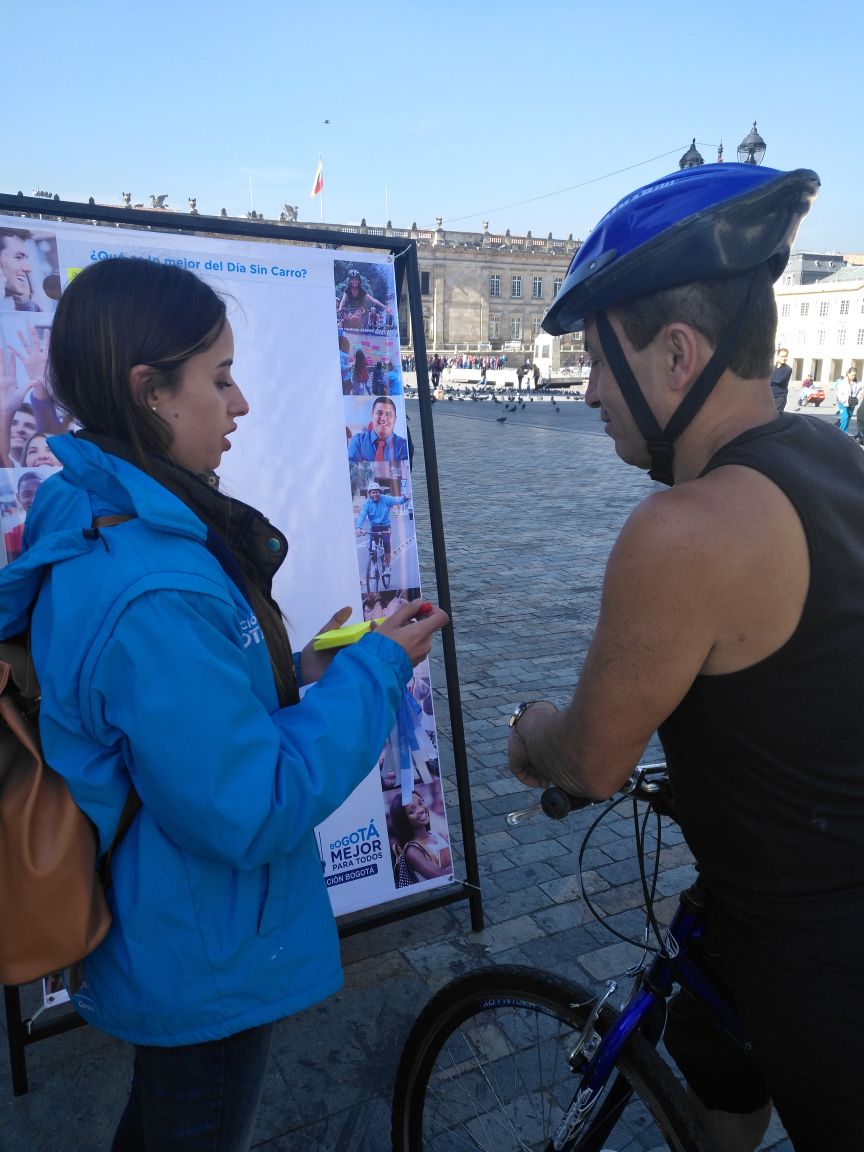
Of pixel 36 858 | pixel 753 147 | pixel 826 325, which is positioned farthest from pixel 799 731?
pixel 826 325

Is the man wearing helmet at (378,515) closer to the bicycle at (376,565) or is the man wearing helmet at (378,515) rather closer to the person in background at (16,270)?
the bicycle at (376,565)

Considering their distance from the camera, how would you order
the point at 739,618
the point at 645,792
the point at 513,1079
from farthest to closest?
the point at 513,1079 → the point at 645,792 → the point at 739,618

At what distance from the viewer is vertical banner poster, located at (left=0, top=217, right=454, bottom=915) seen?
2379 mm

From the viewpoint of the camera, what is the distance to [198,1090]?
4.88 ft

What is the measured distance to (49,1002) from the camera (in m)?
2.58

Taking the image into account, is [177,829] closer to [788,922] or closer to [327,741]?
[327,741]

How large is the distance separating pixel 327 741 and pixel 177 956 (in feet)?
1.38

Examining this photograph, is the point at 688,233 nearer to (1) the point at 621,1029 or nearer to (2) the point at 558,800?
(2) the point at 558,800

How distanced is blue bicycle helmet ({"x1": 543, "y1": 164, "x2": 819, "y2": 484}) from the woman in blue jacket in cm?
65

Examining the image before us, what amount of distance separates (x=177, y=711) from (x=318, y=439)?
168 centimetres

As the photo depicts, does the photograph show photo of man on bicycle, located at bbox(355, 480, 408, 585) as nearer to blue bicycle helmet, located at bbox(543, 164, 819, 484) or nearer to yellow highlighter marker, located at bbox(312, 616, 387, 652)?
yellow highlighter marker, located at bbox(312, 616, 387, 652)

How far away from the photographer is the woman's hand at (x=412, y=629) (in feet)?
5.49

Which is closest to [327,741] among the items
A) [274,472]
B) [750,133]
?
[274,472]

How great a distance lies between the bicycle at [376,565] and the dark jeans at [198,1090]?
1609 millimetres
